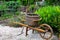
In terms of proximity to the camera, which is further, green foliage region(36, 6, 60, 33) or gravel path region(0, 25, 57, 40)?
green foliage region(36, 6, 60, 33)

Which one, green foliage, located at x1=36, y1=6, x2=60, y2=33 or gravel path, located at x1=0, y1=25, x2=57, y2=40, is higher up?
green foliage, located at x1=36, y1=6, x2=60, y2=33

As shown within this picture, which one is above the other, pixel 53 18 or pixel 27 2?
pixel 53 18

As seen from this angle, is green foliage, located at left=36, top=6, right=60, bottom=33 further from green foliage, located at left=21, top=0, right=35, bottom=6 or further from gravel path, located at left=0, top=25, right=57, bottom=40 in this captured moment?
green foliage, located at left=21, top=0, right=35, bottom=6

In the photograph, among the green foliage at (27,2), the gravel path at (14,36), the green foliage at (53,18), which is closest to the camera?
the gravel path at (14,36)

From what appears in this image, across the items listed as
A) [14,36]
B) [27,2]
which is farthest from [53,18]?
[27,2]

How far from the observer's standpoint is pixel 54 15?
7293mm

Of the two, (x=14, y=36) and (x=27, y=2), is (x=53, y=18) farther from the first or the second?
(x=27, y=2)

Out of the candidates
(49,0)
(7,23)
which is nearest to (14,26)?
(7,23)

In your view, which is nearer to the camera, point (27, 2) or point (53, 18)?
point (53, 18)

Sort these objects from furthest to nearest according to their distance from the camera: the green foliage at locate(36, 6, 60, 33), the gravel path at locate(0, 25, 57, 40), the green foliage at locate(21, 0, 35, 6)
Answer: the green foliage at locate(21, 0, 35, 6), the green foliage at locate(36, 6, 60, 33), the gravel path at locate(0, 25, 57, 40)

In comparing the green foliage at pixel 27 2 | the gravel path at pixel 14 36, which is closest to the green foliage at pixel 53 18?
the gravel path at pixel 14 36

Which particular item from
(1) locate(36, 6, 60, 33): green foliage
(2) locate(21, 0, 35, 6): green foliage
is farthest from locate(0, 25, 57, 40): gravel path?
(2) locate(21, 0, 35, 6): green foliage

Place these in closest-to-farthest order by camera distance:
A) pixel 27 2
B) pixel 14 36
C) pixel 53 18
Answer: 1. pixel 14 36
2. pixel 53 18
3. pixel 27 2

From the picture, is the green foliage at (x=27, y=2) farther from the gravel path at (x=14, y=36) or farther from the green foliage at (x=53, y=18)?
the gravel path at (x=14, y=36)
